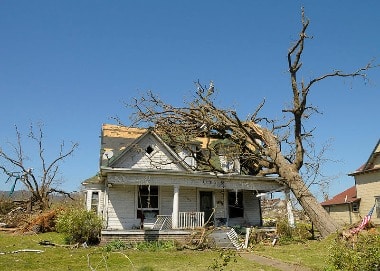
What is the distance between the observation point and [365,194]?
32.4 metres

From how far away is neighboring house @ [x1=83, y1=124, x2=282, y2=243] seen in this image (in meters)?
19.3

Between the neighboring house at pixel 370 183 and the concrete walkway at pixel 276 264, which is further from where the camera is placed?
the neighboring house at pixel 370 183

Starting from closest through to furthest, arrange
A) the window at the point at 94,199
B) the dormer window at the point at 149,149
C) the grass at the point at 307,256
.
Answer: the grass at the point at 307,256 → the dormer window at the point at 149,149 → the window at the point at 94,199

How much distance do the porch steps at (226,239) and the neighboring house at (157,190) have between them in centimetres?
113

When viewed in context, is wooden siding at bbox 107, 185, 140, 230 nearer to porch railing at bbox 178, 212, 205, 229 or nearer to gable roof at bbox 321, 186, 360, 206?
porch railing at bbox 178, 212, 205, 229

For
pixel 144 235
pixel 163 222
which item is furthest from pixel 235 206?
pixel 144 235

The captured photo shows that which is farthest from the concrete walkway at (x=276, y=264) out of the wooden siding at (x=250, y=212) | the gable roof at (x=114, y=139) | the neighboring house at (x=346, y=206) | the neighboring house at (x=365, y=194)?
the neighboring house at (x=346, y=206)

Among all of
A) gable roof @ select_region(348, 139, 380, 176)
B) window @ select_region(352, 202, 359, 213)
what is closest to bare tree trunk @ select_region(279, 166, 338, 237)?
gable roof @ select_region(348, 139, 380, 176)

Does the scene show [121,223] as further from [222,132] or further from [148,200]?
[222,132]

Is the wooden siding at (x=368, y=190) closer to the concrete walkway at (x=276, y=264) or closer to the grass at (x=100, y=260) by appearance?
the concrete walkway at (x=276, y=264)

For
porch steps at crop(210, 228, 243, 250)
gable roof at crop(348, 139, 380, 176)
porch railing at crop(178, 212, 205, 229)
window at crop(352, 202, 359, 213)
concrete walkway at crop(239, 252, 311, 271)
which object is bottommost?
concrete walkway at crop(239, 252, 311, 271)

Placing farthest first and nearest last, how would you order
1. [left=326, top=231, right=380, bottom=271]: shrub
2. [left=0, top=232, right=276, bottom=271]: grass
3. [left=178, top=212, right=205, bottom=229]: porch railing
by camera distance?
[left=178, top=212, right=205, bottom=229]: porch railing → [left=0, top=232, right=276, bottom=271]: grass → [left=326, top=231, right=380, bottom=271]: shrub

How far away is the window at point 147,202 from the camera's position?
21.1 meters

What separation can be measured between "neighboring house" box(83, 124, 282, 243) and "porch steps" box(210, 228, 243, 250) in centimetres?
113
